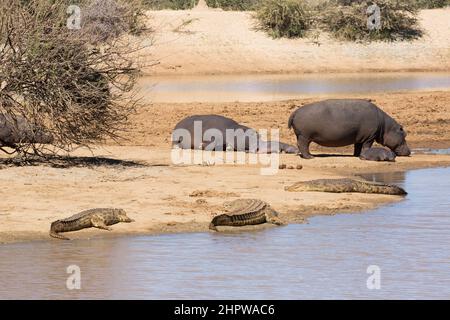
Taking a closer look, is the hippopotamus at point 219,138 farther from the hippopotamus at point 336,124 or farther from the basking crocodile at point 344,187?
the basking crocodile at point 344,187

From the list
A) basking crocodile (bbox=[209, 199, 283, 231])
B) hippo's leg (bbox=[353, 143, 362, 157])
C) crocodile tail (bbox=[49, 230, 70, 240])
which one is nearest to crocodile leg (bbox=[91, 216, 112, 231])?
crocodile tail (bbox=[49, 230, 70, 240])

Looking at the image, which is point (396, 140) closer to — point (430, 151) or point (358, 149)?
point (358, 149)

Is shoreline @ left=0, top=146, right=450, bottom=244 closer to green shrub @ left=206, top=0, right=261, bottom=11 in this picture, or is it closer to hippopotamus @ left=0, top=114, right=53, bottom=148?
hippopotamus @ left=0, top=114, right=53, bottom=148

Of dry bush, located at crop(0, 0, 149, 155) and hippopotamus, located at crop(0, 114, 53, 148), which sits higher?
dry bush, located at crop(0, 0, 149, 155)

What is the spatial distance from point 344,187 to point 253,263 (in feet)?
13.5

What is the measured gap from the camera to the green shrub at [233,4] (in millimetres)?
46844

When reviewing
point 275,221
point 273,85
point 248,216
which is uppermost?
point 248,216

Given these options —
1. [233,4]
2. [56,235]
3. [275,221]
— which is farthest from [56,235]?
[233,4]

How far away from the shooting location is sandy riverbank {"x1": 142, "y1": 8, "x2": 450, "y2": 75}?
124 feet

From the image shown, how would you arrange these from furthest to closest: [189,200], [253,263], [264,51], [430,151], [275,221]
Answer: [264,51] → [430,151] → [189,200] → [275,221] → [253,263]

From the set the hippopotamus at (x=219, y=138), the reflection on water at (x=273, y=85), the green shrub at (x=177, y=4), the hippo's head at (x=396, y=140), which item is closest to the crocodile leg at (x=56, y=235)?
the hippopotamus at (x=219, y=138)

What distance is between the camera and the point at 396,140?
1833cm

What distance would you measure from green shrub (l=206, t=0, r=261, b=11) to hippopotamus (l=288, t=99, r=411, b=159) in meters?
29.0
